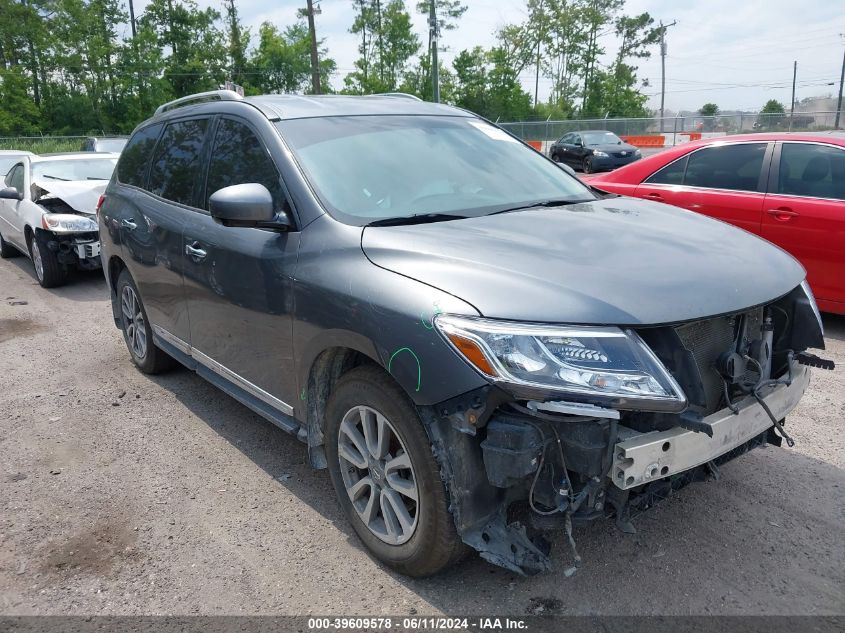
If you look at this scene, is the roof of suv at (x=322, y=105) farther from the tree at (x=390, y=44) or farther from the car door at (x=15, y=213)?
the tree at (x=390, y=44)

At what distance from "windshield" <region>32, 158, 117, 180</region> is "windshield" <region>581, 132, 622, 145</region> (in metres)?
17.4

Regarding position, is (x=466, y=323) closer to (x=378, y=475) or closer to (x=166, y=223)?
(x=378, y=475)

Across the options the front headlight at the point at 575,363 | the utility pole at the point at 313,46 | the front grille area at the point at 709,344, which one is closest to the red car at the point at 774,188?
the front grille area at the point at 709,344

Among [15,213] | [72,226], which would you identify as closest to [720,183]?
[72,226]

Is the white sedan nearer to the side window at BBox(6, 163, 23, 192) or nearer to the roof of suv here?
the side window at BBox(6, 163, 23, 192)

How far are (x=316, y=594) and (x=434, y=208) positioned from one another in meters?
1.71

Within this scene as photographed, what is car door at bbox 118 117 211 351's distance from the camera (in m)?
4.09

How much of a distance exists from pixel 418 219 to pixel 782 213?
13.1ft

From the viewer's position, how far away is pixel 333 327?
109 inches

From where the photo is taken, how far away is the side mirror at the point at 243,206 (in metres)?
2.96

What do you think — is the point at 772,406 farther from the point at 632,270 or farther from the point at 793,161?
the point at 793,161

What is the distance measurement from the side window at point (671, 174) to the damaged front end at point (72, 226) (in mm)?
6463

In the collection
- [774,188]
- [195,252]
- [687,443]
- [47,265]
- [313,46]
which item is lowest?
[47,265]

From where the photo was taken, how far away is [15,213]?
9656 millimetres
